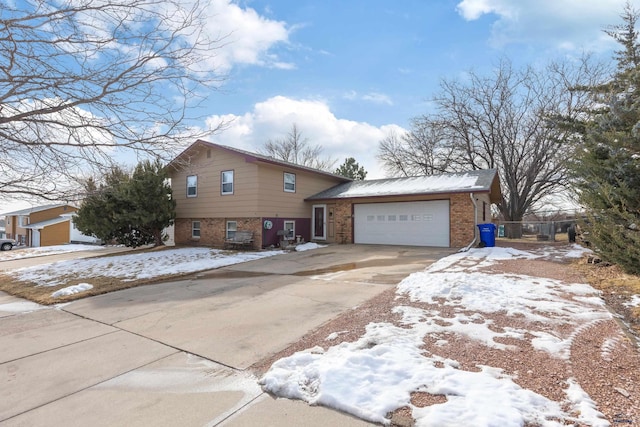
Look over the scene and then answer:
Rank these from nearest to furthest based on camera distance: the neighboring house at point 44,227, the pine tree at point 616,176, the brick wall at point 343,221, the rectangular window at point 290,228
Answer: the pine tree at point 616,176
the rectangular window at point 290,228
the brick wall at point 343,221
the neighboring house at point 44,227

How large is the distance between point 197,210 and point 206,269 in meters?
7.50

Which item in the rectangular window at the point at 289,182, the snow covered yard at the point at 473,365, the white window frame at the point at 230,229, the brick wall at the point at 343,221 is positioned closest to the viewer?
the snow covered yard at the point at 473,365

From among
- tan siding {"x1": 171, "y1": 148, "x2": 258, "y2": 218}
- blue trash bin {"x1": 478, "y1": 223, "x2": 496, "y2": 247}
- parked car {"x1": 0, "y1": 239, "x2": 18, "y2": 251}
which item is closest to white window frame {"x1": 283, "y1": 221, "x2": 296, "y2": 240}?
tan siding {"x1": 171, "y1": 148, "x2": 258, "y2": 218}

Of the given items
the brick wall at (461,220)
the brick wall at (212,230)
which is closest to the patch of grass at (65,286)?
the brick wall at (212,230)

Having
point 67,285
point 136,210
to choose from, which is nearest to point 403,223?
point 67,285

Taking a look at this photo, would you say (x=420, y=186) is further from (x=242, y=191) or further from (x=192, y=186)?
(x=192, y=186)

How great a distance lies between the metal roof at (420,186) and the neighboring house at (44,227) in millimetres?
24606

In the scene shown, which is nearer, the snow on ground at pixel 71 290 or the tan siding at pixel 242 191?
the snow on ground at pixel 71 290

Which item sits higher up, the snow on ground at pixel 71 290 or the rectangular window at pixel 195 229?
the rectangular window at pixel 195 229

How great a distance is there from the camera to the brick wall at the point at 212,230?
46.1 ft

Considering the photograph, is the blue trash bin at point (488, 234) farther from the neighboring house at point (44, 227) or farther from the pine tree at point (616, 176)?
the neighboring house at point (44, 227)

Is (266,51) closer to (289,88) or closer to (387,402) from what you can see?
(289,88)

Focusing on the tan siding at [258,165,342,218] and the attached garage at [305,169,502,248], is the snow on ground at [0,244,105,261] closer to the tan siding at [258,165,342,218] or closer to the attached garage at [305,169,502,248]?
the tan siding at [258,165,342,218]

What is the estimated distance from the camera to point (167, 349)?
12.8ft
